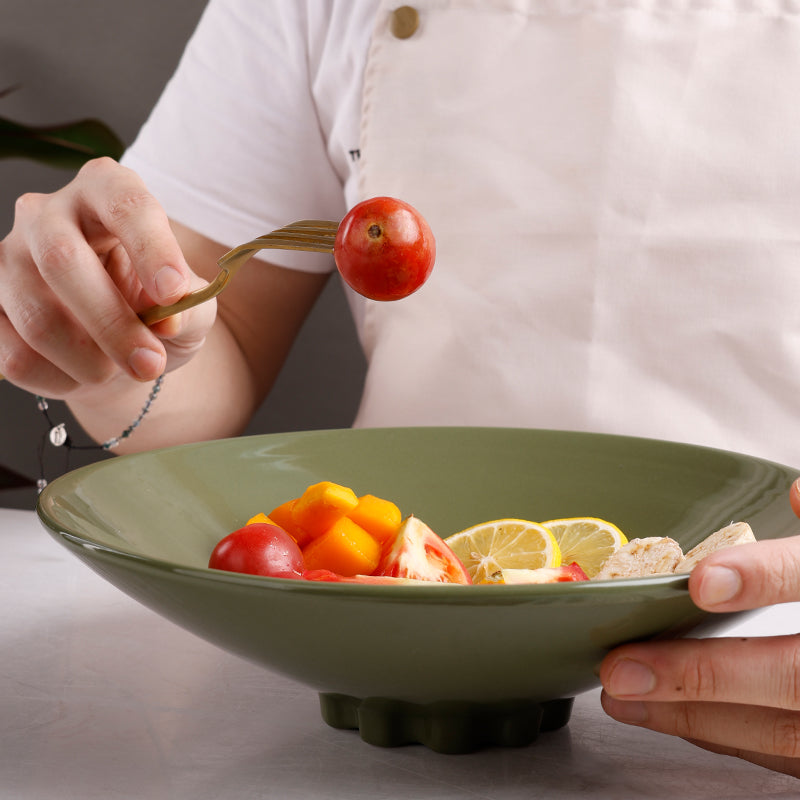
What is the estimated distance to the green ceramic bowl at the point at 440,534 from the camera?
37 cm

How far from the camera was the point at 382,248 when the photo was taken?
0.49m

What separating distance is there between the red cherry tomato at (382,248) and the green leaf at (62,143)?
4.92ft

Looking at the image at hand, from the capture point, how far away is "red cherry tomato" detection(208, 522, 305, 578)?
0.52 metres

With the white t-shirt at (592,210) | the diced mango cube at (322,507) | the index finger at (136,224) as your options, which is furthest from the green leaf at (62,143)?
the diced mango cube at (322,507)

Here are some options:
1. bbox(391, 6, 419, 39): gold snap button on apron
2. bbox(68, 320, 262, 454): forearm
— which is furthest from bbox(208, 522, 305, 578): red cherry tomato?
bbox(391, 6, 419, 39): gold snap button on apron

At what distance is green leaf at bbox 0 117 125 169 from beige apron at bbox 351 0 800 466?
39.3 inches

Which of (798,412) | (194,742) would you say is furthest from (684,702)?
(798,412)

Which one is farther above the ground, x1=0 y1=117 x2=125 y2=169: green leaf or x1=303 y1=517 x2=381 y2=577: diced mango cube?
x1=0 y1=117 x2=125 y2=169: green leaf

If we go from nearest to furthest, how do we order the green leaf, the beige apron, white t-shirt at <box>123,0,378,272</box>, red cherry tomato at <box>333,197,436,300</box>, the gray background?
red cherry tomato at <box>333,197,436,300</box> → the beige apron → white t-shirt at <box>123,0,378,272</box> → the green leaf → the gray background

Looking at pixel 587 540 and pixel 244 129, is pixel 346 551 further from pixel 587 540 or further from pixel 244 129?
pixel 244 129

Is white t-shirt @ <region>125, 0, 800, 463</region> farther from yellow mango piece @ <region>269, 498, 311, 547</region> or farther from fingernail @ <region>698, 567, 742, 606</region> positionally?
fingernail @ <region>698, 567, 742, 606</region>

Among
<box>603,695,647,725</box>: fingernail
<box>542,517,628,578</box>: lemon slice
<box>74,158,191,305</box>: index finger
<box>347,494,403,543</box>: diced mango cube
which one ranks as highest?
<box>74,158,191,305</box>: index finger

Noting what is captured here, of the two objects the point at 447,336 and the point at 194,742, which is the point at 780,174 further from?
the point at 194,742

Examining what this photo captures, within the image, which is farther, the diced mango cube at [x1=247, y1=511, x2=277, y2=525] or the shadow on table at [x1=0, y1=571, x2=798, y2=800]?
the diced mango cube at [x1=247, y1=511, x2=277, y2=525]
